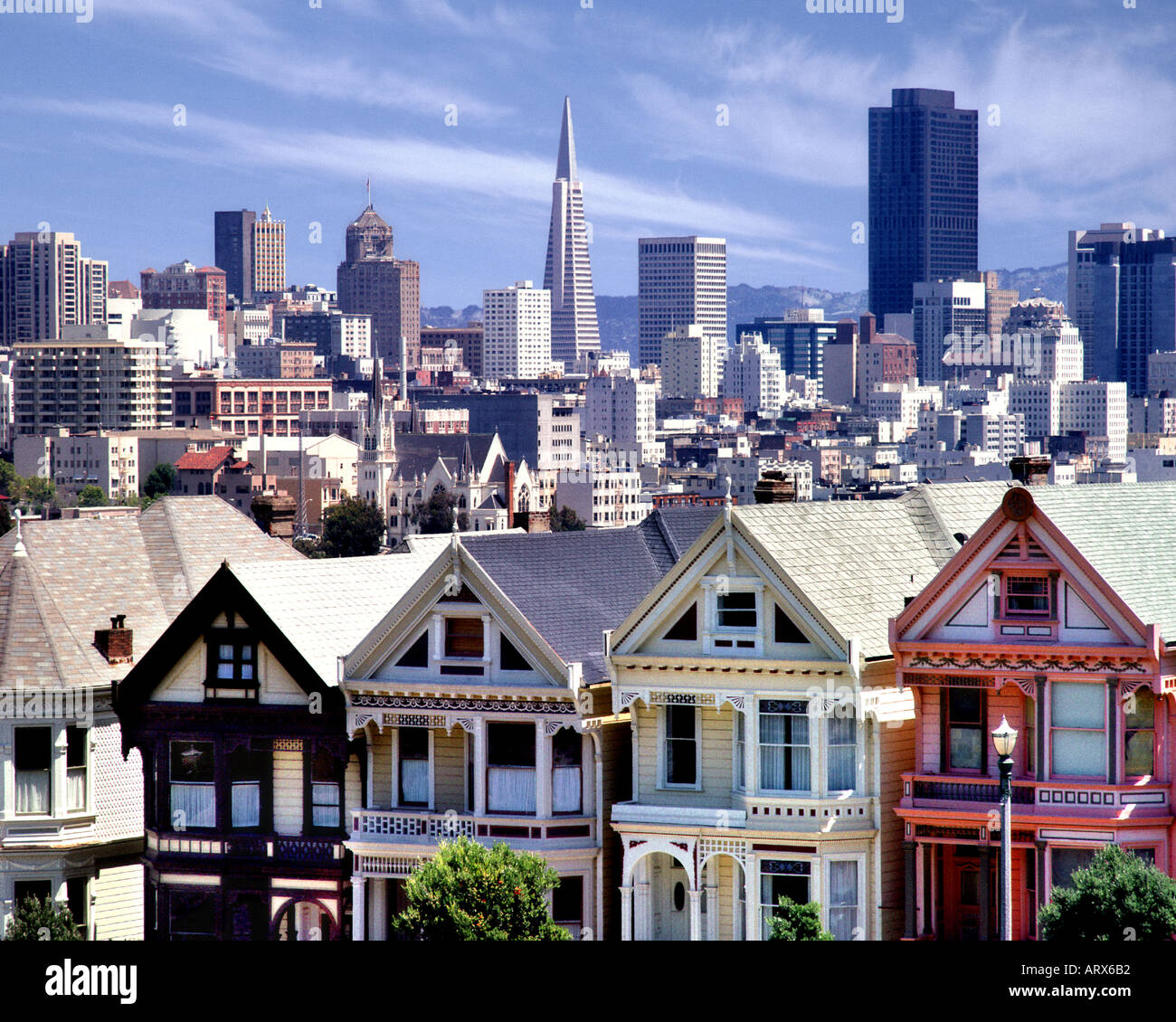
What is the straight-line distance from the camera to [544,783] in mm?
33031

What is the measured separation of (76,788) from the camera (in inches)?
1421

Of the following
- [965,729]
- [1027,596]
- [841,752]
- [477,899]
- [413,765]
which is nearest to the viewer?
[1027,596]

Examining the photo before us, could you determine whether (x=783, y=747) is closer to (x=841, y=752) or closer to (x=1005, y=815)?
(x=841, y=752)

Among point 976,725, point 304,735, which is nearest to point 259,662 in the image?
point 304,735

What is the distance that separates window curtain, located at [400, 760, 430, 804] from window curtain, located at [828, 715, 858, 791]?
6.00m

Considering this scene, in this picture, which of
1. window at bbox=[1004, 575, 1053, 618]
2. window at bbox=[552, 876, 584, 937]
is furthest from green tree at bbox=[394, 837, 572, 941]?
window at bbox=[1004, 575, 1053, 618]

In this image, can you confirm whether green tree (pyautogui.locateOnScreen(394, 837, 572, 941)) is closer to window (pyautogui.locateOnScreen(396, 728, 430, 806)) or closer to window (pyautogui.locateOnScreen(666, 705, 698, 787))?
window (pyautogui.locateOnScreen(666, 705, 698, 787))

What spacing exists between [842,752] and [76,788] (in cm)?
1175

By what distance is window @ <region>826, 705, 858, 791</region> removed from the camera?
3134 cm

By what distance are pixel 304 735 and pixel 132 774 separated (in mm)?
4038

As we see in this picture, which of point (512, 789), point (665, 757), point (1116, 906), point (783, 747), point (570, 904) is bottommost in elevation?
point (570, 904)

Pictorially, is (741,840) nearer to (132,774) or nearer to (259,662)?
(259,662)

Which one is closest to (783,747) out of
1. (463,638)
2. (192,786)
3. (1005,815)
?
(1005,815)

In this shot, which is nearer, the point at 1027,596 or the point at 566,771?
the point at 1027,596
